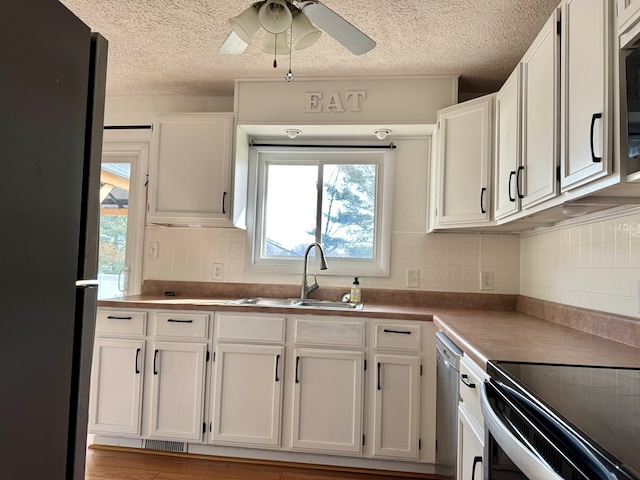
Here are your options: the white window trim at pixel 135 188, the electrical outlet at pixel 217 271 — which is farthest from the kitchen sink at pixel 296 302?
the white window trim at pixel 135 188

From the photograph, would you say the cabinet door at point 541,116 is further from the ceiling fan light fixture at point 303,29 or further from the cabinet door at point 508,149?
the ceiling fan light fixture at point 303,29

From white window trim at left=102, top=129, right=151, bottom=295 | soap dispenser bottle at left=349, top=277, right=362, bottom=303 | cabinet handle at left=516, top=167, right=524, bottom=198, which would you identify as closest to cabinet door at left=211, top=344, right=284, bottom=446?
soap dispenser bottle at left=349, top=277, right=362, bottom=303

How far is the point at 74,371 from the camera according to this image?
0.98 metres

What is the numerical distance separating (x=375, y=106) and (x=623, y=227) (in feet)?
4.92

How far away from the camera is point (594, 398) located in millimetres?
879

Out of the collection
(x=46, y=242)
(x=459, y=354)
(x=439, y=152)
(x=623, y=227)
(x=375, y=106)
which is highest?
(x=375, y=106)

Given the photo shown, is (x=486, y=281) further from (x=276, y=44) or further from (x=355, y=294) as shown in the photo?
(x=276, y=44)

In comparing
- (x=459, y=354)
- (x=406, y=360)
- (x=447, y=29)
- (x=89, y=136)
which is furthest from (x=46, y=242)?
(x=447, y=29)

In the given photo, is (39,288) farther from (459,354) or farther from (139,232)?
(139,232)

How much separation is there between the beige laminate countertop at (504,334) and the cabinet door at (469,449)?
9.4 inches

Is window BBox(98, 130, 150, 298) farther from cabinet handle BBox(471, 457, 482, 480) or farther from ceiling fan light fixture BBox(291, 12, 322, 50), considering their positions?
cabinet handle BBox(471, 457, 482, 480)

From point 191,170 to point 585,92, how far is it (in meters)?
2.19

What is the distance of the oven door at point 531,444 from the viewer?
2.06 feet

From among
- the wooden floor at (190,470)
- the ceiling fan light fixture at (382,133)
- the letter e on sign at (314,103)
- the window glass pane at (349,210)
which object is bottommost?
the wooden floor at (190,470)
